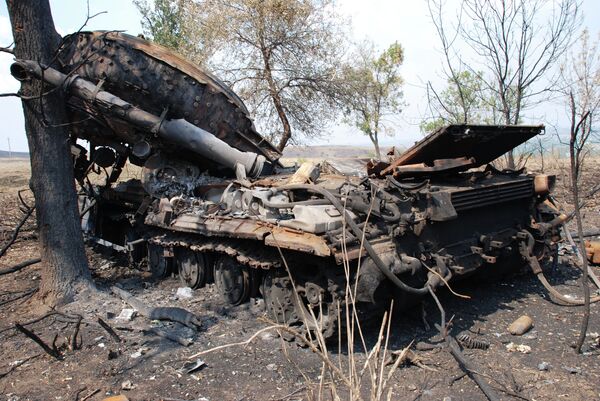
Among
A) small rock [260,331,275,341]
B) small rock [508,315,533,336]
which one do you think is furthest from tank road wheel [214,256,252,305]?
small rock [508,315,533,336]

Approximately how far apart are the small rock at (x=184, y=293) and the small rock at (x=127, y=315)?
973 mm

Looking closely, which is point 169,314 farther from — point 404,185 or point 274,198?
point 404,185

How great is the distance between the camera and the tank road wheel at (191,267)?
7.36 metres

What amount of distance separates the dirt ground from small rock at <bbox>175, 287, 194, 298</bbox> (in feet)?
0.45

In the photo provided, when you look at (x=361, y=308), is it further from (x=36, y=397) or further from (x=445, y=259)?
(x=36, y=397)

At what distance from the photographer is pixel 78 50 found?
7.57 meters

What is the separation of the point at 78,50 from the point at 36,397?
16.2ft

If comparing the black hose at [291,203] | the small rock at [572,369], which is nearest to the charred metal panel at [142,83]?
the black hose at [291,203]

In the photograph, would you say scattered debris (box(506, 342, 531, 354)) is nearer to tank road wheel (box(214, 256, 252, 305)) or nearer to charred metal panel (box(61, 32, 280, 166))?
tank road wheel (box(214, 256, 252, 305))

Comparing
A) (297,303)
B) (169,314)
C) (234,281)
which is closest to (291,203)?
(297,303)

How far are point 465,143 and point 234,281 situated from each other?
315 cm

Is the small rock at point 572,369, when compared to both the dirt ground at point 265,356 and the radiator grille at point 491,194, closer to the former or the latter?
the dirt ground at point 265,356

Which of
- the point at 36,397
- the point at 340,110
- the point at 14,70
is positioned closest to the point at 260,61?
the point at 340,110

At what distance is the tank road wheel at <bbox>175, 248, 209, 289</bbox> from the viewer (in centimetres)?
736
